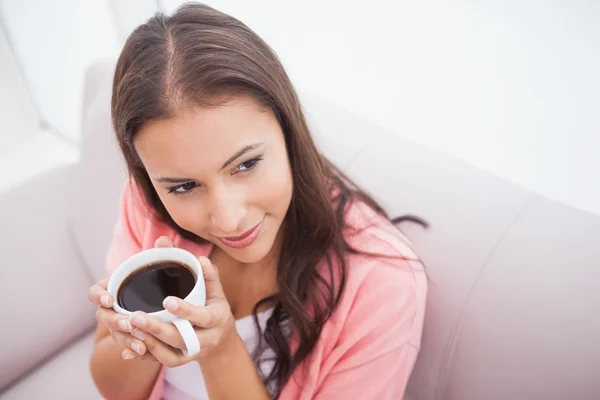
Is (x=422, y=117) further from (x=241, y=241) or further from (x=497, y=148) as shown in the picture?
(x=241, y=241)

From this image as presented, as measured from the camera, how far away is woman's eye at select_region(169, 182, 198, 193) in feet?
2.59

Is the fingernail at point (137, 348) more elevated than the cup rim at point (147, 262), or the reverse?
the cup rim at point (147, 262)

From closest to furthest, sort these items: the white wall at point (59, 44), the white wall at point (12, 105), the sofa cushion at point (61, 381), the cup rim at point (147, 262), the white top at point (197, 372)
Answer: the cup rim at point (147, 262) → the white top at point (197, 372) → the sofa cushion at point (61, 381) → the white wall at point (59, 44) → the white wall at point (12, 105)

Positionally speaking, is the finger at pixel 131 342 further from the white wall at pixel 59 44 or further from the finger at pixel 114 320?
the white wall at pixel 59 44

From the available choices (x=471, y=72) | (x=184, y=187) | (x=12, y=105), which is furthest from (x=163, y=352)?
(x=12, y=105)

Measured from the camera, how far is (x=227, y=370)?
86 centimetres

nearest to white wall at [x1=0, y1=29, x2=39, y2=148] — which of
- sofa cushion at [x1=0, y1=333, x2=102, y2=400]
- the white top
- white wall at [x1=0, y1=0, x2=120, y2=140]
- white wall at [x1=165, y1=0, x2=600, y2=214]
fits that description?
white wall at [x1=0, y1=0, x2=120, y2=140]

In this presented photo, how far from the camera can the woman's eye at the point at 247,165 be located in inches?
30.7

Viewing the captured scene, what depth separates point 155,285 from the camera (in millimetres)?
781

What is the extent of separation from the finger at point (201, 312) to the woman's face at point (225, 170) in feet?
0.43

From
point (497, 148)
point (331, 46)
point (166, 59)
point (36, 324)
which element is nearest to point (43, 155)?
point (36, 324)

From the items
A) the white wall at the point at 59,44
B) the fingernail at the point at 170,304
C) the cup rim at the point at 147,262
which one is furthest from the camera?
the white wall at the point at 59,44

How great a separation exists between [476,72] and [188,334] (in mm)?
759

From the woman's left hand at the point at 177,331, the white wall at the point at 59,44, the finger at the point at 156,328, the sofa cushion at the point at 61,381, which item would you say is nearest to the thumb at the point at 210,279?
the woman's left hand at the point at 177,331
